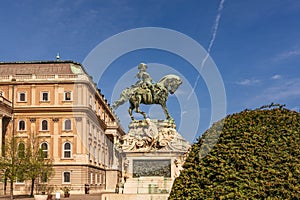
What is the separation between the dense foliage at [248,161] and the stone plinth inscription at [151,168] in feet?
32.9

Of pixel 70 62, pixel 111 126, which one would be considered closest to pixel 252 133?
pixel 70 62

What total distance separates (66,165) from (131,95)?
136ft

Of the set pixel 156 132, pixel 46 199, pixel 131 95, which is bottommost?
pixel 46 199

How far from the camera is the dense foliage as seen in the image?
7.76 m

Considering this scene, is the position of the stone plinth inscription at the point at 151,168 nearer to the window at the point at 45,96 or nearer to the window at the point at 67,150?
the window at the point at 67,150

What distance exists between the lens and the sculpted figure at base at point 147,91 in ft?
66.5

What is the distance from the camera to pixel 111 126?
261 feet

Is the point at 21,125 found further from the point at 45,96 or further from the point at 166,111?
the point at 166,111

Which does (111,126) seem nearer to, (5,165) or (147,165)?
(5,165)

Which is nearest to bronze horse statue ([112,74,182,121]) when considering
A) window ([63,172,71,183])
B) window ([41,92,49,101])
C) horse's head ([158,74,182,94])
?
horse's head ([158,74,182,94])

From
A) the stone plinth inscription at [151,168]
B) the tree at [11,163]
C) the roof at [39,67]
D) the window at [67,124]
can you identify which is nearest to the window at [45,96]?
the roof at [39,67]

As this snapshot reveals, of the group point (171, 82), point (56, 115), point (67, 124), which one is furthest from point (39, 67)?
point (171, 82)

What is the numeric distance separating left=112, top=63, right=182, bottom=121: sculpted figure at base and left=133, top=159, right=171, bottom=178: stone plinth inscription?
2.15 metres

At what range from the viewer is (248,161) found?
313 inches
